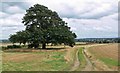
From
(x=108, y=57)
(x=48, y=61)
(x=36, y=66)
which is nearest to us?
(x=36, y=66)

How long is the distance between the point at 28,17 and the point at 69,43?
12584 mm

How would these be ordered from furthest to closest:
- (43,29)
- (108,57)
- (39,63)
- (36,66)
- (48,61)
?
(43,29) < (108,57) < (48,61) < (39,63) < (36,66)

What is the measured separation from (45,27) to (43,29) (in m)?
1.66

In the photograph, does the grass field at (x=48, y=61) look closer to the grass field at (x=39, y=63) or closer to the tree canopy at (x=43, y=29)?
the grass field at (x=39, y=63)

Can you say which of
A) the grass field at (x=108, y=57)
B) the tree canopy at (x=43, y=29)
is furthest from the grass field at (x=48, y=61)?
the tree canopy at (x=43, y=29)

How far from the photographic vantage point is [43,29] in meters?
70.6

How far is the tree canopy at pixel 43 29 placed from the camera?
68750 mm

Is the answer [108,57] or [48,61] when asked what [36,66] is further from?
[108,57]

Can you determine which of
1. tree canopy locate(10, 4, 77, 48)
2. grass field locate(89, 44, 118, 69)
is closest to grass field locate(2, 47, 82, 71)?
grass field locate(89, 44, 118, 69)

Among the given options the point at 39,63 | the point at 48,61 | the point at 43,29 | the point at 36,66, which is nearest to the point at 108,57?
the point at 48,61

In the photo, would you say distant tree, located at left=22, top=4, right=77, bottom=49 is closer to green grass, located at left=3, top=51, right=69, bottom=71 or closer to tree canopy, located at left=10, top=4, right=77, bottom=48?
tree canopy, located at left=10, top=4, right=77, bottom=48

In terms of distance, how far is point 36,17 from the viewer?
71.9m

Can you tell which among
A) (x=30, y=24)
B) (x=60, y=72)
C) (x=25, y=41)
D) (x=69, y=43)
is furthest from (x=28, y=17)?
(x=60, y=72)

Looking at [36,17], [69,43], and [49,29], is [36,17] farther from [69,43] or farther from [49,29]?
[69,43]
